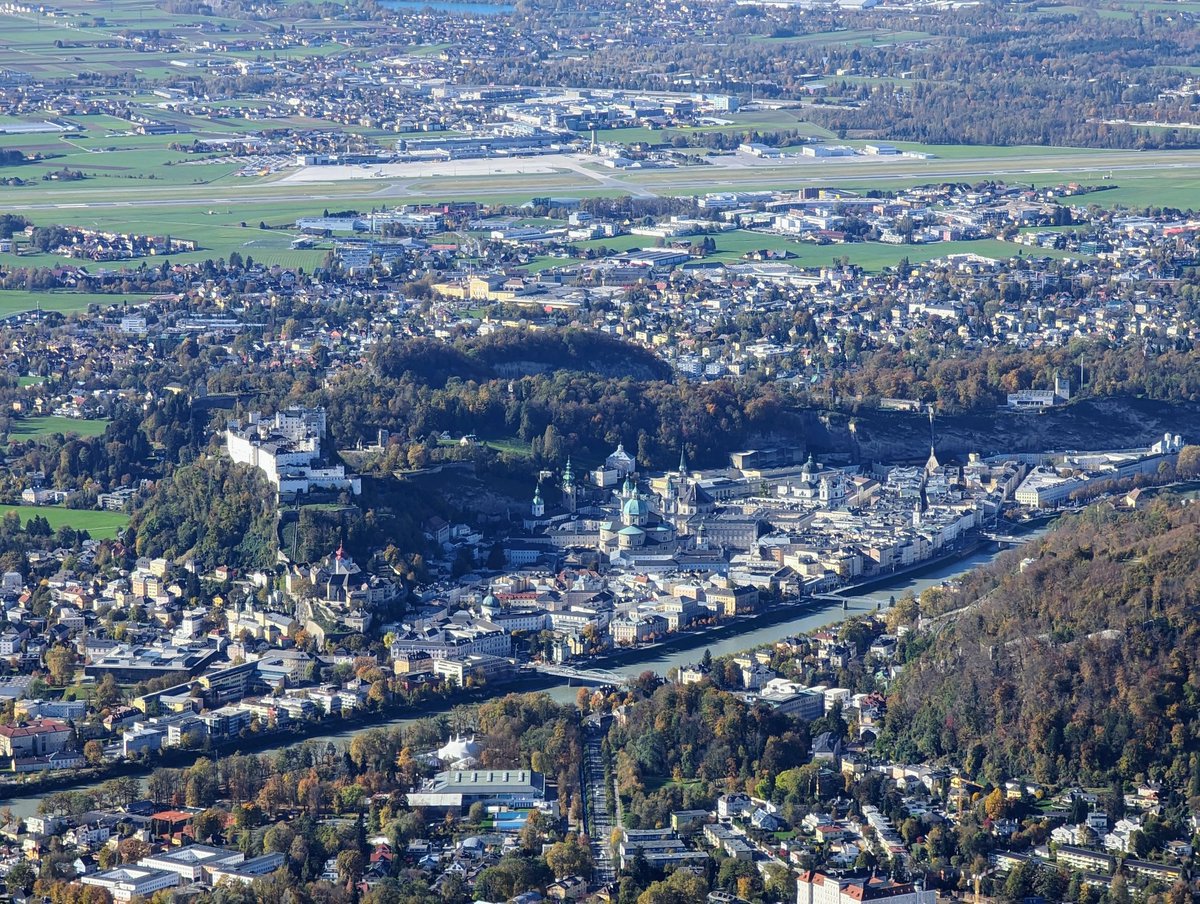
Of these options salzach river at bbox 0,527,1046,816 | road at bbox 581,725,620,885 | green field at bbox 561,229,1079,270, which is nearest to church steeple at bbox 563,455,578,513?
salzach river at bbox 0,527,1046,816

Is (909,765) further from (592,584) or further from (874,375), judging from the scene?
(874,375)

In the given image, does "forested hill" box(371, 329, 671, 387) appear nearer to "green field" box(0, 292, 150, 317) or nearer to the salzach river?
the salzach river

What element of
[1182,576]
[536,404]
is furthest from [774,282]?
[1182,576]

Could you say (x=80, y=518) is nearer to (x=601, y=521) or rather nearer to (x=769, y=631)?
(x=601, y=521)

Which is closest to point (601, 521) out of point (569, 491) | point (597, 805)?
point (569, 491)

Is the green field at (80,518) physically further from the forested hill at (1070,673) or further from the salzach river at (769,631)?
the forested hill at (1070,673)

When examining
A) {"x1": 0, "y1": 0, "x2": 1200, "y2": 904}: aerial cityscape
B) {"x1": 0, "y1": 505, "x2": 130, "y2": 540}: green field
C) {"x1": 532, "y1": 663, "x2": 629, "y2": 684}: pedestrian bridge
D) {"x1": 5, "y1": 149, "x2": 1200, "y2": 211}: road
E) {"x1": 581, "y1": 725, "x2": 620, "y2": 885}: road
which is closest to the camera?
{"x1": 581, "y1": 725, "x2": 620, "y2": 885}: road

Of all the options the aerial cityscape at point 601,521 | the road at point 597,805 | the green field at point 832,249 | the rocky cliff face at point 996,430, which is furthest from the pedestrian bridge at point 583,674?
the green field at point 832,249

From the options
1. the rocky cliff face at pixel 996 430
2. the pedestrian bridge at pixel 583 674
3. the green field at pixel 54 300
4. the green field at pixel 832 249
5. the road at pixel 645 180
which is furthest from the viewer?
the road at pixel 645 180
